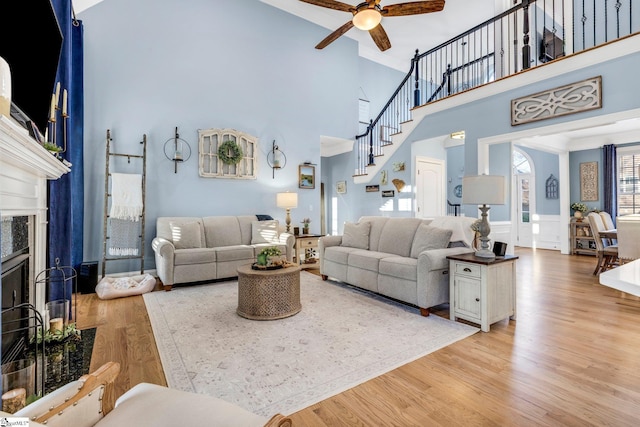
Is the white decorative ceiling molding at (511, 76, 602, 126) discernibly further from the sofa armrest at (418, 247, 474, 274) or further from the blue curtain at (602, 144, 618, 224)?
the blue curtain at (602, 144, 618, 224)

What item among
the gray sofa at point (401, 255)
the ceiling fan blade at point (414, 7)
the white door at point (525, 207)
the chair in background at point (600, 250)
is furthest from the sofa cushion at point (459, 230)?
the white door at point (525, 207)

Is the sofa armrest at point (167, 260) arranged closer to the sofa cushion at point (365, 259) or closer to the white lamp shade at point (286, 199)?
the white lamp shade at point (286, 199)

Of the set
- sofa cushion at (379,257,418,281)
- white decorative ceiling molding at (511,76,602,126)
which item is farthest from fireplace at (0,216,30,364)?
white decorative ceiling molding at (511,76,602,126)

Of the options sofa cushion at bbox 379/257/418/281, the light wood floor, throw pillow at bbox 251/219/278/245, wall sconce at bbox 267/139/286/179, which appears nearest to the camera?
the light wood floor

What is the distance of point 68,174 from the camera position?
3617mm

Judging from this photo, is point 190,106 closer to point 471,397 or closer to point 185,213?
point 185,213

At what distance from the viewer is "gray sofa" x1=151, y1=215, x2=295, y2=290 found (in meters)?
4.19

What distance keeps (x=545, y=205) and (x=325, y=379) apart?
8.36 m

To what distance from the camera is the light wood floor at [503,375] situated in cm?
166

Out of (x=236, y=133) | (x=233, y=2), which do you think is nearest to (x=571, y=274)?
(x=236, y=133)

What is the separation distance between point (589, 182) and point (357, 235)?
248 inches

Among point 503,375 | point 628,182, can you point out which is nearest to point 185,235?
point 503,375

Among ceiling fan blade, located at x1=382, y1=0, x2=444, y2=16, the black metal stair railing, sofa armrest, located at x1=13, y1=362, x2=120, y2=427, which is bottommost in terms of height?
sofa armrest, located at x1=13, y1=362, x2=120, y2=427

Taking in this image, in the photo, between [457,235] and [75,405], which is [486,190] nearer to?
[457,235]
